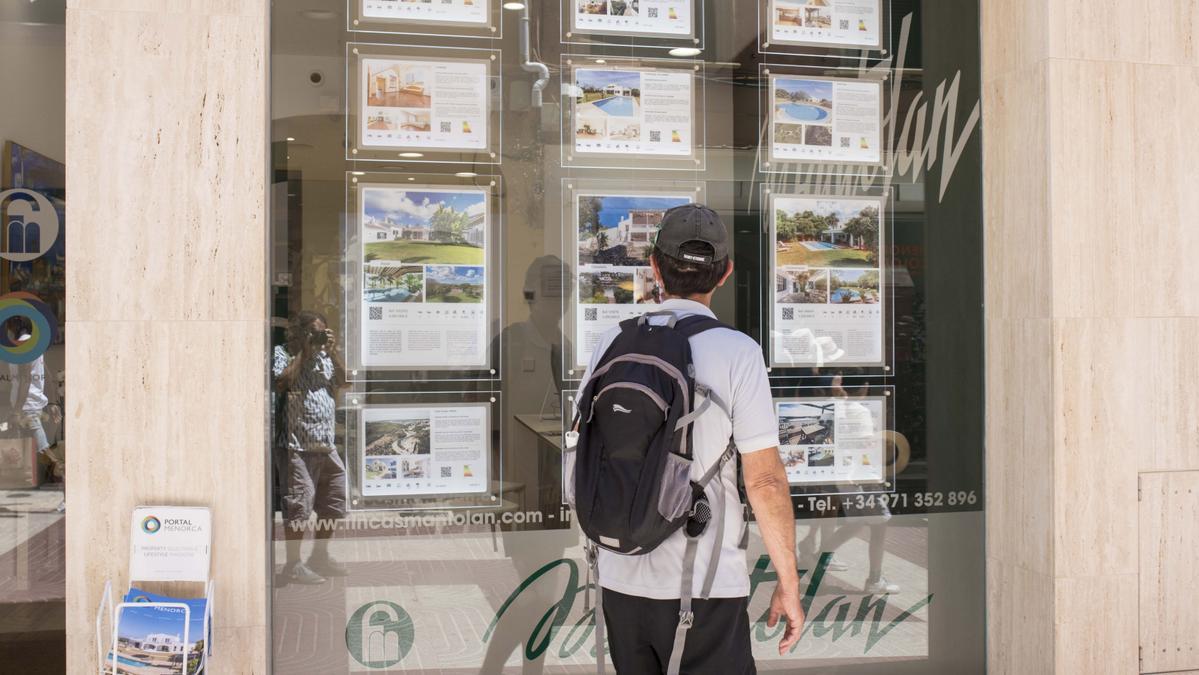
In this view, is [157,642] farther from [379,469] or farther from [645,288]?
[645,288]

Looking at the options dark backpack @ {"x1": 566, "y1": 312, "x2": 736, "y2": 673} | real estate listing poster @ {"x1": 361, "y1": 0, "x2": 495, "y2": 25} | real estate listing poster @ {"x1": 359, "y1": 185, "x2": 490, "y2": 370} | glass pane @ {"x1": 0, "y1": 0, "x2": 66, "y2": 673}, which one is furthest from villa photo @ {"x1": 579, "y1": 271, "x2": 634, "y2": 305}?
glass pane @ {"x1": 0, "y1": 0, "x2": 66, "y2": 673}

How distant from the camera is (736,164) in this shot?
455 cm

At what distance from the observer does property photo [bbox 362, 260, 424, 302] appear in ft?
13.8

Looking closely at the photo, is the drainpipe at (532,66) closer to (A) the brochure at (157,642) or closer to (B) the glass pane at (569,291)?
(B) the glass pane at (569,291)

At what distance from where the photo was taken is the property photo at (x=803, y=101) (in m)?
4.63

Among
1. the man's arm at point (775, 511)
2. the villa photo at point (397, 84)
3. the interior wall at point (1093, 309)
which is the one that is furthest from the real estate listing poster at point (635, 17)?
the man's arm at point (775, 511)

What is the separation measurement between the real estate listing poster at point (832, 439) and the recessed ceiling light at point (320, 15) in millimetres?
2513

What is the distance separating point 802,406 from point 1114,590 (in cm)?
150

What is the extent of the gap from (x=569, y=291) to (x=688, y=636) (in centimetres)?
180

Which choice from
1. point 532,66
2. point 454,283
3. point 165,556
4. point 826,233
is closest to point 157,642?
point 165,556

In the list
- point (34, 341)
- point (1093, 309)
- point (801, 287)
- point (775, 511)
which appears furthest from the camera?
point (801, 287)

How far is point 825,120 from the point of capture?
4.68 meters

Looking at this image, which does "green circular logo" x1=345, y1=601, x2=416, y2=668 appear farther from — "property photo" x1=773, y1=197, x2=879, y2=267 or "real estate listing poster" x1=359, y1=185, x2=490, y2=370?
"property photo" x1=773, y1=197, x2=879, y2=267

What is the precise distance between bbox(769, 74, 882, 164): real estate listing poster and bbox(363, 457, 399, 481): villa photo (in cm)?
215
